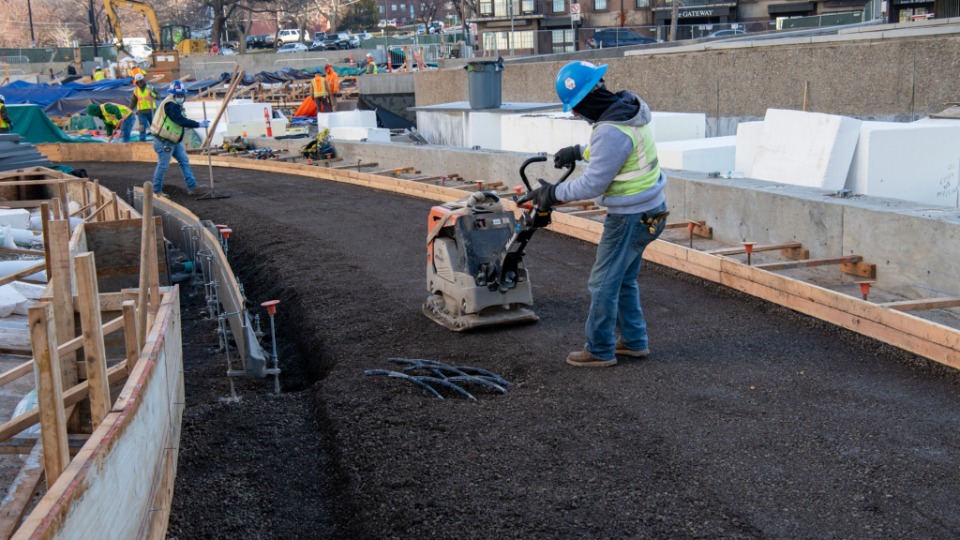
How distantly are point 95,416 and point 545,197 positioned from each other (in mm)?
3116

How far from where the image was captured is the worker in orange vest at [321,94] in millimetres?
32312

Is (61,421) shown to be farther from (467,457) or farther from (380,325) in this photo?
(380,325)

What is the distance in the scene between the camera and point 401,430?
5.66 metres

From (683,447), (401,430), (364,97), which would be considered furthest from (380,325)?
(364,97)

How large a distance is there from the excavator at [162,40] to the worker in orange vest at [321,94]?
685 inches

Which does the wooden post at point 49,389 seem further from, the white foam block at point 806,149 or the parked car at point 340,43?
the parked car at point 340,43

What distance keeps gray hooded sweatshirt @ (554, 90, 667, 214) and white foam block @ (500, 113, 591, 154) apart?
7.60 m

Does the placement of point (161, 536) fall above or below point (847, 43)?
below

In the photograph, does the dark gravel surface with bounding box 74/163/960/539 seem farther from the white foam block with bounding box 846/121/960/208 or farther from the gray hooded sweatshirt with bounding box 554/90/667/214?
the white foam block with bounding box 846/121/960/208

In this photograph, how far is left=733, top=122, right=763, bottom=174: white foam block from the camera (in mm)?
10711

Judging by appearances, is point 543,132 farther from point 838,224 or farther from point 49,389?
point 49,389

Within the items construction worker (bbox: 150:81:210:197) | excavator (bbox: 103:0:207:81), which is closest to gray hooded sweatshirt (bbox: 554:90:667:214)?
construction worker (bbox: 150:81:210:197)

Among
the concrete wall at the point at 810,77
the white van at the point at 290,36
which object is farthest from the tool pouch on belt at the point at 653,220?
the white van at the point at 290,36

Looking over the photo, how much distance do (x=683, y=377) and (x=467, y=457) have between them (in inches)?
70.1
